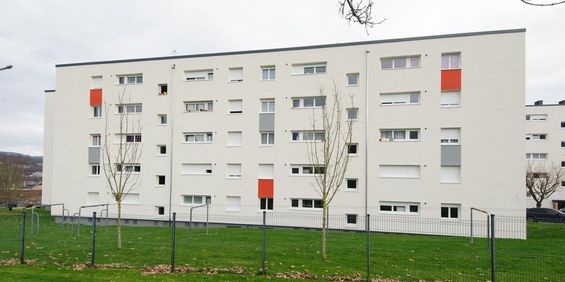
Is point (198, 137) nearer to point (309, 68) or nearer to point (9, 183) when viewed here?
point (309, 68)

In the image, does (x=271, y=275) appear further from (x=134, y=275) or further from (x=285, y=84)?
(x=285, y=84)

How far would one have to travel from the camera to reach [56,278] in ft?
31.8

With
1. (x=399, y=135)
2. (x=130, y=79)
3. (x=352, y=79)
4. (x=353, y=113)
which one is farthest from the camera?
(x=130, y=79)

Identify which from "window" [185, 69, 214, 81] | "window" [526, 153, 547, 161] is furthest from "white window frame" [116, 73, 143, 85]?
"window" [526, 153, 547, 161]

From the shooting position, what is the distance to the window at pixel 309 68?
84.1ft

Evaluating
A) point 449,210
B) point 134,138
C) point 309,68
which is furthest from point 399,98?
point 134,138

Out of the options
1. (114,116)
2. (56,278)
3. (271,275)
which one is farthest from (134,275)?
(114,116)

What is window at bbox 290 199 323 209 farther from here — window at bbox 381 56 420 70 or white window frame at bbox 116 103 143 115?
white window frame at bbox 116 103 143 115

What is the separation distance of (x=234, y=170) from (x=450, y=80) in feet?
47.0

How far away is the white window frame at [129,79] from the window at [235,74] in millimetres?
6784

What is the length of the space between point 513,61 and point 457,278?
16.2 metres

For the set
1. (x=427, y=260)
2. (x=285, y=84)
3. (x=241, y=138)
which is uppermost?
(x=285, y=84)

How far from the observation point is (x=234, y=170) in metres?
26.8

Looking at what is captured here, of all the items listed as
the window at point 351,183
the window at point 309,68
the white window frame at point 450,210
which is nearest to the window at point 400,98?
the window at point 309,68
